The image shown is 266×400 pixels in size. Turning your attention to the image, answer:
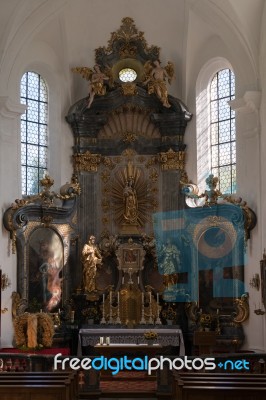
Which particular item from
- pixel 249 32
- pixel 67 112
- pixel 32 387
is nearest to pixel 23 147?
pixel 67 112

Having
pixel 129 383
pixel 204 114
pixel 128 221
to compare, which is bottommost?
pixel 129 383

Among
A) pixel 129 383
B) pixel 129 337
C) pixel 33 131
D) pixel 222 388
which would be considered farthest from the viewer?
pixel 33 131

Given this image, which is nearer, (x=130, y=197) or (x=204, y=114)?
(x=130, y=197)

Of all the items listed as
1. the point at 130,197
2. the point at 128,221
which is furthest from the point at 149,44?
the point at 128,221

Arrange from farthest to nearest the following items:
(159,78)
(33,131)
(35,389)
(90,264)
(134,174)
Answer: (33,131)
(134,174)
(159,78)
(90,264)
(35,389)

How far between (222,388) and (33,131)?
49.5 ft

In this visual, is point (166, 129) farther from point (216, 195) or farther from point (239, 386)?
point (239, 386)

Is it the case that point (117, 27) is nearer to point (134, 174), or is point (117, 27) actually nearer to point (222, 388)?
point (134, 174)

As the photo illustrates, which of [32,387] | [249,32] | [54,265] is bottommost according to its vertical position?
[32,387]

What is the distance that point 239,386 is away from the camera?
13320 millimetres

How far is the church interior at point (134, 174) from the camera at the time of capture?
23938mm

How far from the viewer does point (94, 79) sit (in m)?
26.0

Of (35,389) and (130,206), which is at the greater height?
(130,206)

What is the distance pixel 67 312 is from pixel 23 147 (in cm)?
533
